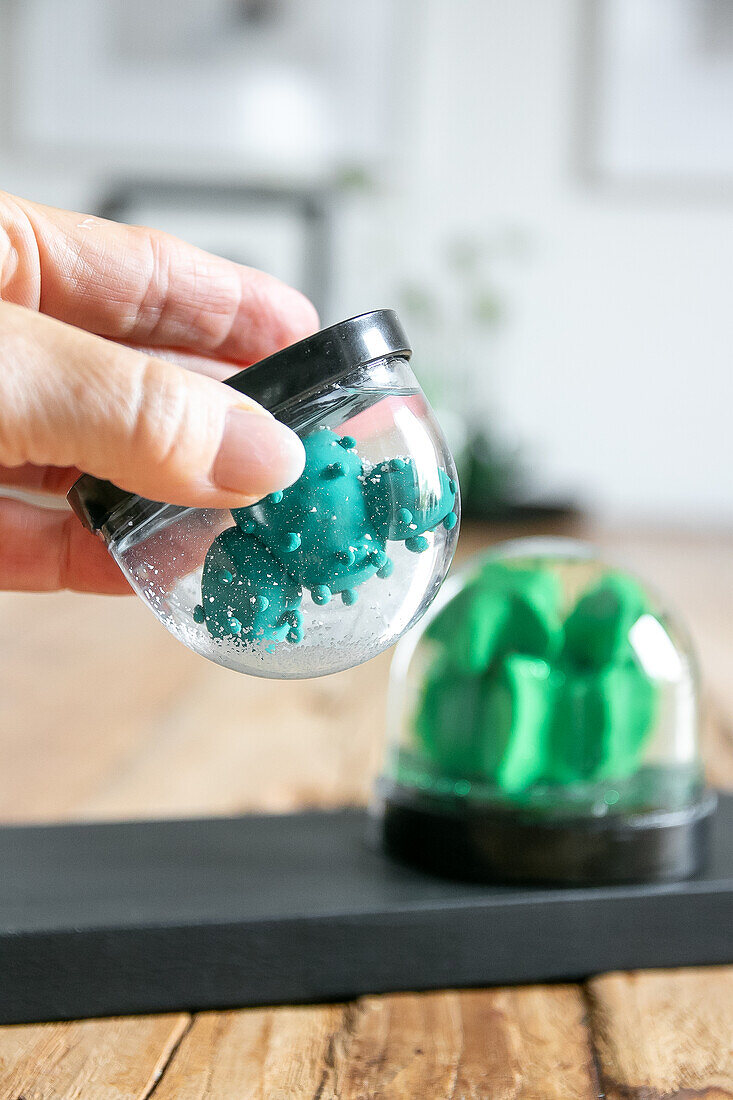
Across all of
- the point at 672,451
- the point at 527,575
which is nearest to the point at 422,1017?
the point at 527,575

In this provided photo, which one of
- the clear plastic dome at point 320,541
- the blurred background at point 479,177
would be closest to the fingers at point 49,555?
the clear plastic dome at point 320,541

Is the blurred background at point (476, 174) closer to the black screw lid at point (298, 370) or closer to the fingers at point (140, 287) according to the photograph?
the fingers at point (140, 287)

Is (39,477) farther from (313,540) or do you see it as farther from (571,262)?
(571,262)

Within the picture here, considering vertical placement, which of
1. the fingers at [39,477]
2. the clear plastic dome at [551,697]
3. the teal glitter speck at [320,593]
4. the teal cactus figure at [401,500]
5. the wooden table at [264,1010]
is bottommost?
the wooden table at [264,1010]

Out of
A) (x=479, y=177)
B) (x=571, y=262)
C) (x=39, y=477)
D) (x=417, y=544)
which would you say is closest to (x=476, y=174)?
(x=479, y=177)

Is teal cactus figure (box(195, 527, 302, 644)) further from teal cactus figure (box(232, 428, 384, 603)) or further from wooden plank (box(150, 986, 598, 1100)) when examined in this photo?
wooden plank (box(150, 986, 598, 1100))

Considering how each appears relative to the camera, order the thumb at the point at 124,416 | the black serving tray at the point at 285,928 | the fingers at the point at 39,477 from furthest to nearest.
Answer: the fingers at the point at 39,477 → the black serving tray at the point at 285,928 → the thumb at the point at 124,416
